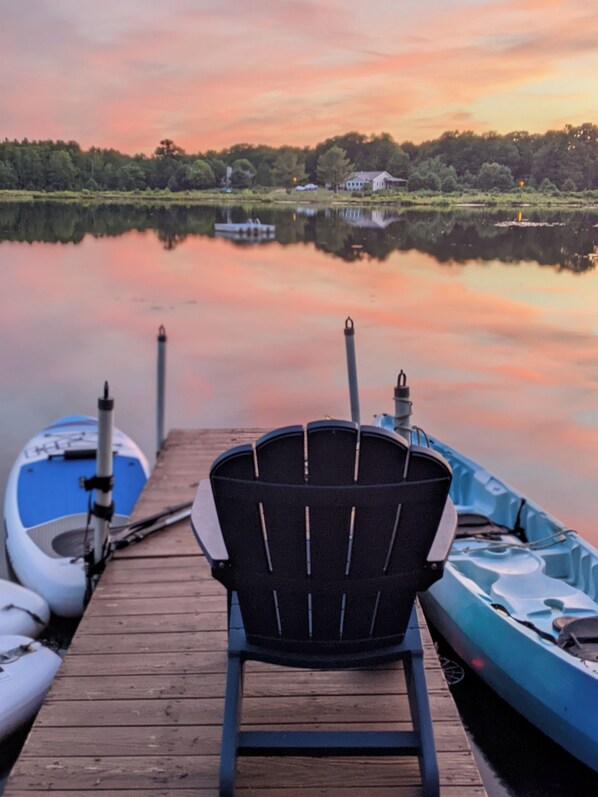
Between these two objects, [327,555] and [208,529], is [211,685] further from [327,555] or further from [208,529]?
[327,555]

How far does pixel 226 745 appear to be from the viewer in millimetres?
2359

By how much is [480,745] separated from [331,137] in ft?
159

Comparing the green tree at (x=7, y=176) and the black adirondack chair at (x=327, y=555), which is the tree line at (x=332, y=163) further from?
the black adirondack chair at (x=327, y=555)

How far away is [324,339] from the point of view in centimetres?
2228

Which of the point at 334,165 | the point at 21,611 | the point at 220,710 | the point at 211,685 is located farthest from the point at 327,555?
the point at 334,165

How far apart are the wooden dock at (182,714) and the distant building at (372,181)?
47.9 meters

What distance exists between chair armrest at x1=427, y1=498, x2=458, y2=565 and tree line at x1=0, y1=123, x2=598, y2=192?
3951 cm

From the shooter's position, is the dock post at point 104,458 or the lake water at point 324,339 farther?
the lake water at point 324,339

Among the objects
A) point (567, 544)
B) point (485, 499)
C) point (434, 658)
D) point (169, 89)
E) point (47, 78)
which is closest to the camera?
point (434, 658)

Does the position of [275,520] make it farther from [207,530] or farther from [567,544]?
[567,544]

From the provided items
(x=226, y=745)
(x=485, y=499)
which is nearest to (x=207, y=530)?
(x=226, y=745)

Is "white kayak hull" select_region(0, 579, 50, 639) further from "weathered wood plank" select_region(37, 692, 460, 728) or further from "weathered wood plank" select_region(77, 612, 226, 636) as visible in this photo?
"weathered wood plank" select_region(37, 692, 460, 728)

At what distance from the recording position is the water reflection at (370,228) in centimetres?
4694

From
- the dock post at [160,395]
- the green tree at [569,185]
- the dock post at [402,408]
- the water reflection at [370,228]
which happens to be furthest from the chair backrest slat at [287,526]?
the green tree at [569,185]
